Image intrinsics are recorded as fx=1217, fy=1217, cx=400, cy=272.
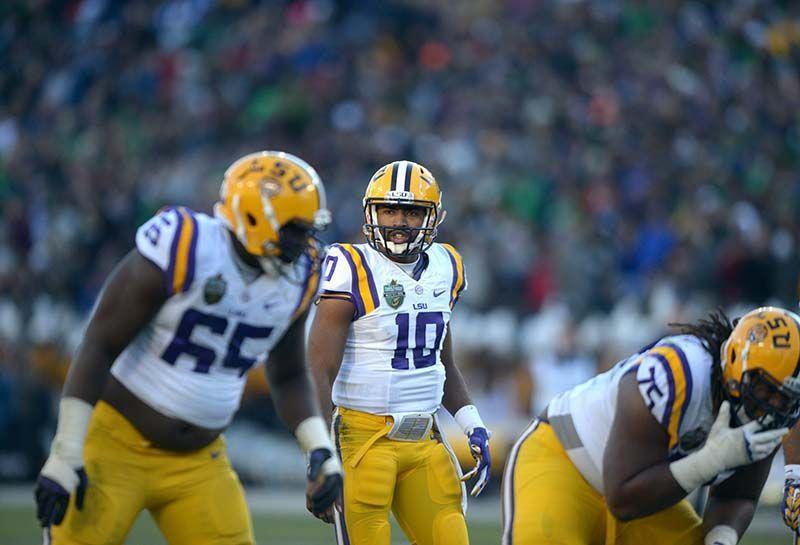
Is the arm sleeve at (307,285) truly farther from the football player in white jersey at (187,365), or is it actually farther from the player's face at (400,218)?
the player's face at (400,218)

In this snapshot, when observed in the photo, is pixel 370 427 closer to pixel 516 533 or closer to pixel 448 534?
pixel 448 534

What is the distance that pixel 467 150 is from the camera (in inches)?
504

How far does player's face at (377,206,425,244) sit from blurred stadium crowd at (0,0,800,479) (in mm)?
5132

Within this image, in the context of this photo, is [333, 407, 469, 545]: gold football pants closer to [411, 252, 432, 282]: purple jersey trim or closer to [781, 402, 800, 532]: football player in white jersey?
[411, 252, 432, 282]: purple jersey trim

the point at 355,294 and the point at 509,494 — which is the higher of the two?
the point at 355,294

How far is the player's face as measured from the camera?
16.6ft

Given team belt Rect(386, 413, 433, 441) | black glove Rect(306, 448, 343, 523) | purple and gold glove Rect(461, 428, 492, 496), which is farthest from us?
purple and gold glove Rect(461, 428, 492, 496)

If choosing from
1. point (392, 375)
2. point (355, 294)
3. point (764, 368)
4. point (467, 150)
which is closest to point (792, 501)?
point (764, 368)

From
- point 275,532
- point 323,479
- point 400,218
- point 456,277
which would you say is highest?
point 400,218

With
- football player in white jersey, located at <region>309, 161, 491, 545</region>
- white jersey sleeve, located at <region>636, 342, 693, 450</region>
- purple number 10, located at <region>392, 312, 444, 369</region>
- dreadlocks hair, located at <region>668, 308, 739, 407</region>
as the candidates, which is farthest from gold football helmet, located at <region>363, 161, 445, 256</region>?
white jersey sleeve, located at <region>636, 342, 693, 450</region>

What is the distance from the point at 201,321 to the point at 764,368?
176 centimetres

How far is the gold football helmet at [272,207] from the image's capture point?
3861 millimetres

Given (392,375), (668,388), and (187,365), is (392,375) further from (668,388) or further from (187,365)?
(668,388)

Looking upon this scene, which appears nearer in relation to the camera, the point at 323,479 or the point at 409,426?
the point at 323,479
